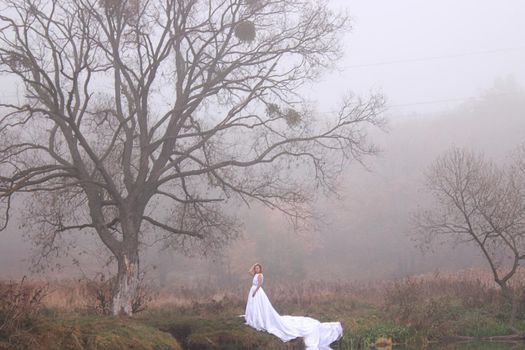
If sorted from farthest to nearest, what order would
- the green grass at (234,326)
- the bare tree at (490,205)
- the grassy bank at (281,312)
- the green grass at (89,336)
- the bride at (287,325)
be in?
the bare tree at (490,205)
the bride at (287,325)
the grassy bank at (281,312)
the green grass at (234,326)
the green grass at (89,336)

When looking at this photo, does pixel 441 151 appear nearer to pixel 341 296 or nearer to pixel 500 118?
pixel 500 118

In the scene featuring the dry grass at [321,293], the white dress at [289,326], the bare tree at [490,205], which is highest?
the bare tree at [490,205]

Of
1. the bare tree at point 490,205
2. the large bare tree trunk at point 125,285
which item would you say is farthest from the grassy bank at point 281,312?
the bare tree at point 490,205

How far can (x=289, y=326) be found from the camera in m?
19.7

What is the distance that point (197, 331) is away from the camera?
60.4 ft

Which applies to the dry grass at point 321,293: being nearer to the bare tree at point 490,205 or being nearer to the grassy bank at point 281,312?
the grassy bank at point 281,312

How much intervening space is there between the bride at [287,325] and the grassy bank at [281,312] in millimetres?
394

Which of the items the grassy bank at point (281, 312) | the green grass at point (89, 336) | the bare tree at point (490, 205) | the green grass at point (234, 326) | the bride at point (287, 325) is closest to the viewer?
the green grass at point (89, 336)

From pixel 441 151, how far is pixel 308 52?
6156 cm

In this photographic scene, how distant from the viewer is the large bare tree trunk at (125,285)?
19828 mm

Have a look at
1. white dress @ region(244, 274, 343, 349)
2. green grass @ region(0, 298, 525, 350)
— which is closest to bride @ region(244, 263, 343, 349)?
white dress @ region(244, 274, 343, 349)

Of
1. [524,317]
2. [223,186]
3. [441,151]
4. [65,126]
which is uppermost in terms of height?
[441,151]

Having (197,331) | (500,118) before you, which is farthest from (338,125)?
(500,118)

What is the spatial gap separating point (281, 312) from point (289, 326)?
159 inches
